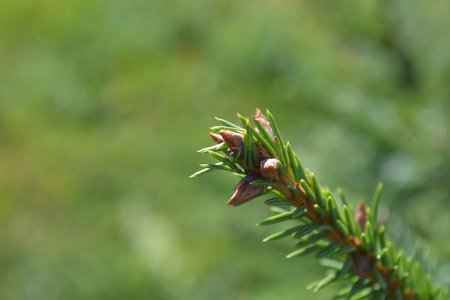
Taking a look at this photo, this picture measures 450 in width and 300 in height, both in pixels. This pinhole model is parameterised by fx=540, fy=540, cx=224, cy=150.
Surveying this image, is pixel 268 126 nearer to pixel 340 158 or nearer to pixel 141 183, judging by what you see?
pixel 340 158

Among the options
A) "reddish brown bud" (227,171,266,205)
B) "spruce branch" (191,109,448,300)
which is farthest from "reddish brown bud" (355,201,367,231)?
"reddish brown bud" (227,171,266,205)

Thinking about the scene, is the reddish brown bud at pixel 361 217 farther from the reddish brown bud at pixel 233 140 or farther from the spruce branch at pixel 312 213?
the reddish brown bud at pixel 233 140

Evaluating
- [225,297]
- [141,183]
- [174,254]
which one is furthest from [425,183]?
[141,183]

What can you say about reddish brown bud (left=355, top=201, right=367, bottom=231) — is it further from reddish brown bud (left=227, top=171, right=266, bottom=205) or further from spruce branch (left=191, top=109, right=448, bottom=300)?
reddish brown bud (left=227, top=171, right=266, bottom=205)

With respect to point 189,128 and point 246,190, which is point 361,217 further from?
point 189,128

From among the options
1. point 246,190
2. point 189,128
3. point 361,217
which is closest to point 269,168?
point 246,190

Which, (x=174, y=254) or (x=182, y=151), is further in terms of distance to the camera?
(x=182, y=151)
